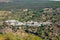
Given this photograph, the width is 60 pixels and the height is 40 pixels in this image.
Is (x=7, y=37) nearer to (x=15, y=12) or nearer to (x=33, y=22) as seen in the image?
(x=33, y=22)

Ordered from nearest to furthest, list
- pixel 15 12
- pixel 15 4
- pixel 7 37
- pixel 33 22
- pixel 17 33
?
1. pixel 7 37
2. pixel 17 33
3. pixel 33 22
4. pixel 15 12
5. pixel 15 4

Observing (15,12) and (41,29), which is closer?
(41,29)

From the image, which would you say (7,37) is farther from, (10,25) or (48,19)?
(48,19)

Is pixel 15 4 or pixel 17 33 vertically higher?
pixel 15 4

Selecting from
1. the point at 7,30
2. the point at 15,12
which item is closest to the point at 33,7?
the point at 15,12

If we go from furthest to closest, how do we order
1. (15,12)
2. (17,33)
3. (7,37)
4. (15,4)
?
1. (15,4)
2. (15,12)
3. (17,33)
4. (7,37)

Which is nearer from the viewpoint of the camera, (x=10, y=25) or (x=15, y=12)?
(x=10, y=25)

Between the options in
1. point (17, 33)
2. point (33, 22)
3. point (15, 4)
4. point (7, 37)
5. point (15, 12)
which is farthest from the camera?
point (15, 4)

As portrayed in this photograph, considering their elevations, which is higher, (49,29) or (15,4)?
(15,4)

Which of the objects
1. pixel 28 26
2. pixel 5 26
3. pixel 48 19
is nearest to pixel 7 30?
pixel 5 26
